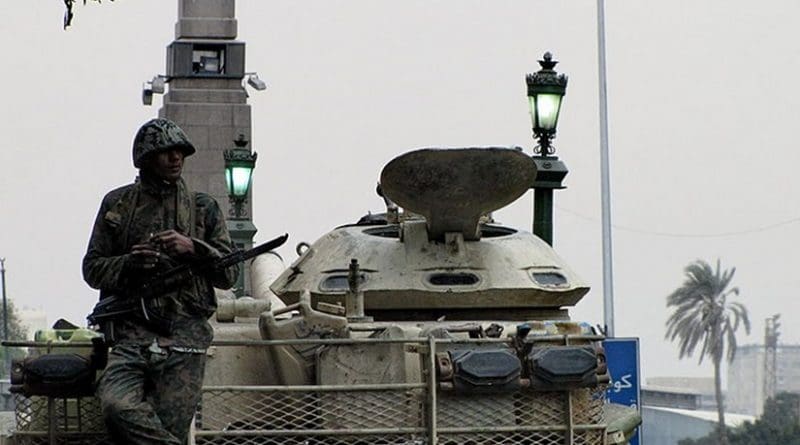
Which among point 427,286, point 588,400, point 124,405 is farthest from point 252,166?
point 124,405

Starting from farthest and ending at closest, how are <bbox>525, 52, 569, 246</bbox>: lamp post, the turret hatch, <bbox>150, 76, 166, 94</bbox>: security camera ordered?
<bbox>150, 76, 166, 94</bbox>: security camera, <bbox>525, 52, 569, 246</bbox>: lamp post, the turret hatch

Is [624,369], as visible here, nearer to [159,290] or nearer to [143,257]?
[159,290]

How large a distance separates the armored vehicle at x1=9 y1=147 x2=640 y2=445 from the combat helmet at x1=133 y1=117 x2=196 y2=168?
1466mm

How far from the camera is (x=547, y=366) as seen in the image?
52.0 ft

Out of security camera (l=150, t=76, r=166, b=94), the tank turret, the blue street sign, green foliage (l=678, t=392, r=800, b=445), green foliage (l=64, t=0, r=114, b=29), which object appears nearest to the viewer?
green foliage (l=64, t=0, r=114, b=29)

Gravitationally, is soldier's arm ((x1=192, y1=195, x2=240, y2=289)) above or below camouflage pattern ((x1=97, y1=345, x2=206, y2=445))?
above

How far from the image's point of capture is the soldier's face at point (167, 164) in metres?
14.5

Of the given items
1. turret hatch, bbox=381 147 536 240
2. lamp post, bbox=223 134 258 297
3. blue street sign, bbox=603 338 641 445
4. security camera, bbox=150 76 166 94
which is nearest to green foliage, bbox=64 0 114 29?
turret hatch, bbox=381 147 536 240

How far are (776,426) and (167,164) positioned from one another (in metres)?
12.7

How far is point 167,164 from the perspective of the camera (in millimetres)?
14516

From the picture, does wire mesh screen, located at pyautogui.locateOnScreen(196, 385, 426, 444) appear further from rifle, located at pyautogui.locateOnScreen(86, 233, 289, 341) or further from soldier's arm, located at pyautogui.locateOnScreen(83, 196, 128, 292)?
soldier's arm, located at pyautogui.locateOnScreen(83, 196, 128, 292)

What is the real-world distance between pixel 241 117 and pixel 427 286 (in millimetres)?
17859

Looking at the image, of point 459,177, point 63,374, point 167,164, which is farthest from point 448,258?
point 167,164

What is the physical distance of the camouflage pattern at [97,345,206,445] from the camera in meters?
14.3
